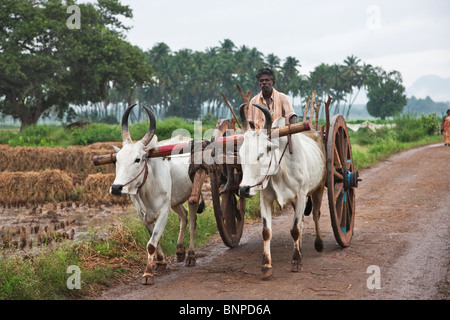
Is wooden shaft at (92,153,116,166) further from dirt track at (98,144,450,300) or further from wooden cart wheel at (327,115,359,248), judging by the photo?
wooden cart wheel at (327,115,359,248)

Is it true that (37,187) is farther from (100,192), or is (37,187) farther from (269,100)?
(269,100)

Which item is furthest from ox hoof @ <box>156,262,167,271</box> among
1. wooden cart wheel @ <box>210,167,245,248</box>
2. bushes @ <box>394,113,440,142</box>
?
bushes @ <box>394,113,440,142</box>

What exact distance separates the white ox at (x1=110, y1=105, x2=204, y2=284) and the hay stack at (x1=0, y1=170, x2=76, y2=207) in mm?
6497

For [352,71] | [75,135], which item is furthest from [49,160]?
[352,71]

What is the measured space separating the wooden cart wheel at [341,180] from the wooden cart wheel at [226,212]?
1277 millimetres

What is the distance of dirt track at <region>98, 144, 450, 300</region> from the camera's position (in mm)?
4391

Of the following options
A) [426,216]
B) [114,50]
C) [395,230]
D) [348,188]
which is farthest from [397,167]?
[114,50]

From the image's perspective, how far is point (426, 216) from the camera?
7.86 metres

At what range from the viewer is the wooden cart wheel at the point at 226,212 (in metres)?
5.37

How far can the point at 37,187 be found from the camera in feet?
37.9

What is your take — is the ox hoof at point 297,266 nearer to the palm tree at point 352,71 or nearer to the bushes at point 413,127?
the bushes at point 413,127

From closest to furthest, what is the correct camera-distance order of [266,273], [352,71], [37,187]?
1. [266,273]
2. [37,187]
3. [352,71]

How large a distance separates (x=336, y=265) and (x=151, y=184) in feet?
7.74

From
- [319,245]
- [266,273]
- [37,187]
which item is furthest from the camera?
[37,187]
